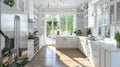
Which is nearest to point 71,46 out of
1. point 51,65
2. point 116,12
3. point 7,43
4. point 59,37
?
point 59,37

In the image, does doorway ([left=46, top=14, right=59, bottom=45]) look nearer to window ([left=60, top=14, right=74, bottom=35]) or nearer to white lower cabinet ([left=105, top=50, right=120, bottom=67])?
window ([left=60, top=14, right=74, bottom=35])

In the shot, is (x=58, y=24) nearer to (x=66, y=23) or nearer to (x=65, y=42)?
(x=66, y=23)

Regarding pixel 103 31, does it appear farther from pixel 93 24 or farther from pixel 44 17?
pixel 44 17

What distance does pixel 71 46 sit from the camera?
409 inches

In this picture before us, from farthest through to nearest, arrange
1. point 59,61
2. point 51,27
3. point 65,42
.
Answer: point 51,27 < point 65,42 < point 59,61

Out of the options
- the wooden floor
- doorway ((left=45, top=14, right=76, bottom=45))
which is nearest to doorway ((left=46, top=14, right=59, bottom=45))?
doorway ((left=45, top=14, right=76, bottom=45))

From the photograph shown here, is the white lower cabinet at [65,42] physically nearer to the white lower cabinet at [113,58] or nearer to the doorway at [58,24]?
the doorway at [58,24]

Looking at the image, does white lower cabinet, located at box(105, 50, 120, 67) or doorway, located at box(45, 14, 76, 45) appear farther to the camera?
doorway, located at box(45, 14, 76, 45)

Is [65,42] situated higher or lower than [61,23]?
lower

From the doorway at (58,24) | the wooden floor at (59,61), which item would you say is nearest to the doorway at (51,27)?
the doorway at (58,24)

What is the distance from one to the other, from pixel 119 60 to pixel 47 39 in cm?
897

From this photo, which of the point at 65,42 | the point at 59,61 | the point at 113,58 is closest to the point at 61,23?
the point at 65,42

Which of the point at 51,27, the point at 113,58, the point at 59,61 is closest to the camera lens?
the point at 113,58

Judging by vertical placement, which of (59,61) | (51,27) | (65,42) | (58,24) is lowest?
(59,61)
